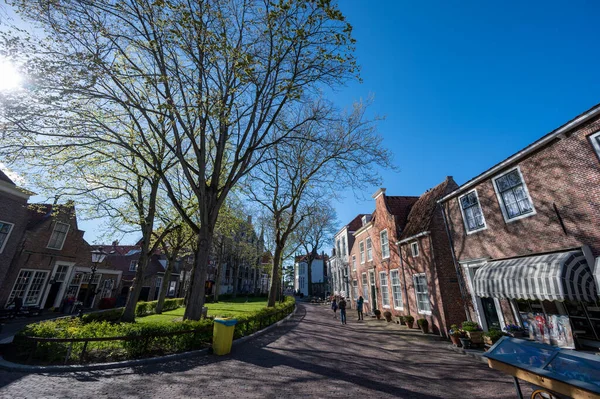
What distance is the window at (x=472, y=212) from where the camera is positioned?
11.3m

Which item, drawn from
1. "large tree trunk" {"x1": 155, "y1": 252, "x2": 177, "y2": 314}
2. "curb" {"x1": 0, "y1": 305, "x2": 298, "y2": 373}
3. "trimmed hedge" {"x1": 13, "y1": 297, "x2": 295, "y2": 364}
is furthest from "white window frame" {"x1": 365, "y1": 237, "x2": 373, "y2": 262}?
"curb" {"x1": 0, "y1": 305, "x2": 298, "y2": 373}

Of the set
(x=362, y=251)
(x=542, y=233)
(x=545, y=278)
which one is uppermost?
(x=362, y=251)

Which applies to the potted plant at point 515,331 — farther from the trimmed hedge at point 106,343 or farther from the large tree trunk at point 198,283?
the large tree trunk at point 198,283

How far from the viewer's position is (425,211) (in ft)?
51.2

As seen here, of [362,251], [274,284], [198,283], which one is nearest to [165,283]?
[274,284]

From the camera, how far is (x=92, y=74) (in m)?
8.37

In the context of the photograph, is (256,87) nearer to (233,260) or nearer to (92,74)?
(92,74)

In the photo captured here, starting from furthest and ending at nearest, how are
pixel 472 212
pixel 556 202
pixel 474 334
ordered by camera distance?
pixel 472 212 < pixel 474 334 < pixel 556 202

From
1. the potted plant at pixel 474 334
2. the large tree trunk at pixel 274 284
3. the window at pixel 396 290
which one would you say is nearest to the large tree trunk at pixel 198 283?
the large tree trunk at pixel 274 284

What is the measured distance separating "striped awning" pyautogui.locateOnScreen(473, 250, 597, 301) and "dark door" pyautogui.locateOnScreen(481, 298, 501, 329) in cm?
174

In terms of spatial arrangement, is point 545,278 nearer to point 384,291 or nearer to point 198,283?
point 198,283

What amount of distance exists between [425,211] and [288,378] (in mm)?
13198

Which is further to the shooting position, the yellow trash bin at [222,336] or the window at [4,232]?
the window at [4,232]

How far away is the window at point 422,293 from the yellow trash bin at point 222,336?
11302 millimetres
